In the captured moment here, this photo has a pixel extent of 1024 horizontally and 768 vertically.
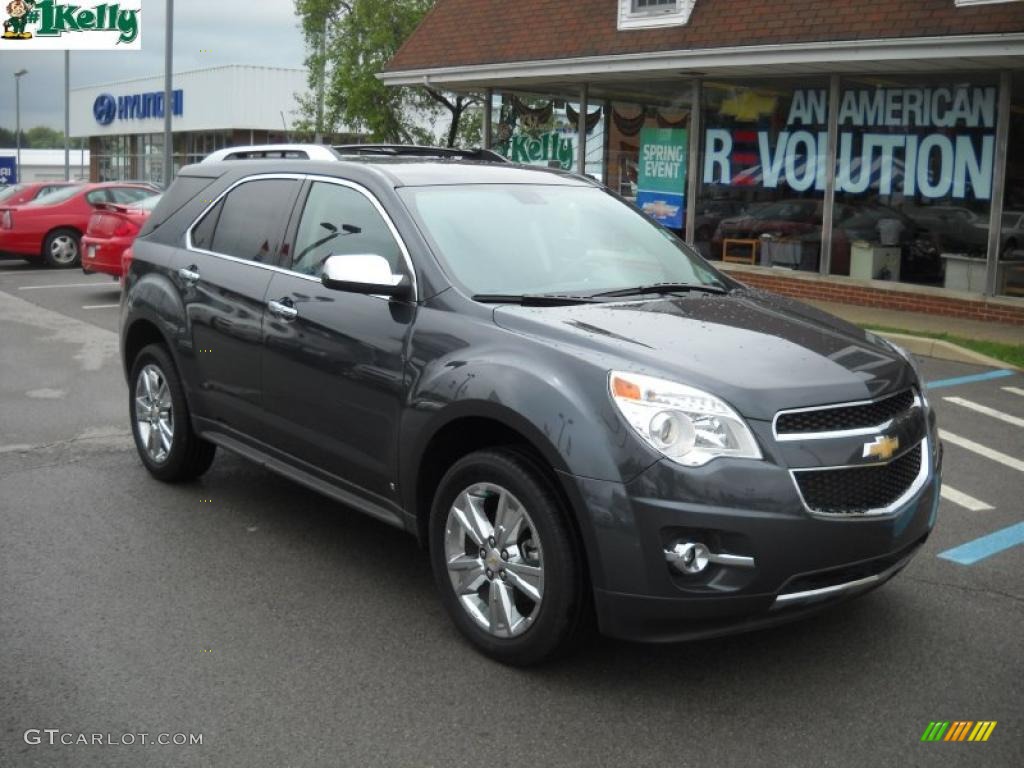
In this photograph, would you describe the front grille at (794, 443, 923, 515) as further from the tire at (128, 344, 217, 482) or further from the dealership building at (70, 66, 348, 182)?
the dealership building at (70, 66, 348, 182)

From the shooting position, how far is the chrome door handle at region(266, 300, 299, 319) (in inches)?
207

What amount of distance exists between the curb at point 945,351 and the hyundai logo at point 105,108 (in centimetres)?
4685

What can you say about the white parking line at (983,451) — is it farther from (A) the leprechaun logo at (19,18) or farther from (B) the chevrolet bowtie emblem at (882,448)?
(A) the leprechaun logo at (19,18)

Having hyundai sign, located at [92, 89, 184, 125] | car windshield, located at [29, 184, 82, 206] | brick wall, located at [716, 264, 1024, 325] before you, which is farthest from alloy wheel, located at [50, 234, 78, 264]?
hyundai sign, located at [92, 89, 184, 125]

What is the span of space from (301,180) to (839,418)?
294 centimetres

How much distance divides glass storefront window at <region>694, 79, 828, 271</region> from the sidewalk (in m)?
1.43

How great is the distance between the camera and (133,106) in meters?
50.4

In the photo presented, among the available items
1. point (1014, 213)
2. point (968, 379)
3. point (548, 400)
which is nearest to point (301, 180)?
point (548, 400)

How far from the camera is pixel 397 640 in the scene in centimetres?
446

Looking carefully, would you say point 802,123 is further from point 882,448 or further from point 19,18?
point 19,18

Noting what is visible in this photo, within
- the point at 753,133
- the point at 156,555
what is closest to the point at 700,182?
the point at 753,133

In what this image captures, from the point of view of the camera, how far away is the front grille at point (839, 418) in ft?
12.6

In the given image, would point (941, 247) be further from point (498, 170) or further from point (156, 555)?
point (156, 555)

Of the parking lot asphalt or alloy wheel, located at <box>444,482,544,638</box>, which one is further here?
alloy wheel, located at <box>444,482,544,638</box>
